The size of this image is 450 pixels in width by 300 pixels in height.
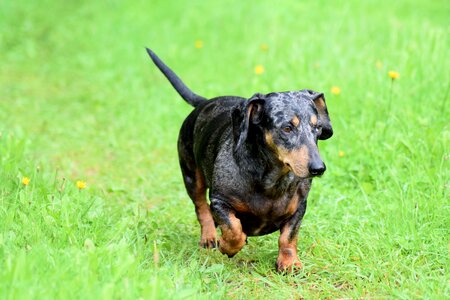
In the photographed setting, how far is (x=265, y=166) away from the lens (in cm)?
416

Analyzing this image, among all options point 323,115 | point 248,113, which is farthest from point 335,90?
point 248,113

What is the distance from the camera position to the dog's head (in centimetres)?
380

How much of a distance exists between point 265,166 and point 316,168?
0.53 metres

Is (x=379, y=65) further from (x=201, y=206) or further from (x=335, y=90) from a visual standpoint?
(x=201, y=206)

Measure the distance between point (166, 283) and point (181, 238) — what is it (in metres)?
1.38

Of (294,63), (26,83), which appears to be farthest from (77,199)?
(26,83)

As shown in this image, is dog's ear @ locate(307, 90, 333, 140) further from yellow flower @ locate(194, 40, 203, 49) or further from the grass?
yellow flower @ locate(194, 40, 203, 49)

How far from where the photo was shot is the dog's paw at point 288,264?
4.25 m

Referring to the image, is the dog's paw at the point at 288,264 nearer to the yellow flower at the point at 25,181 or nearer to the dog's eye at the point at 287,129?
the dog's eye at the point at 287,129

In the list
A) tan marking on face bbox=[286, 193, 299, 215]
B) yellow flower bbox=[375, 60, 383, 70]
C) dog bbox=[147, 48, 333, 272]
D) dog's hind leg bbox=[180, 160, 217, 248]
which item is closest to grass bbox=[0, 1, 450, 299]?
yellow flower bbox=[375, 60, 383, 70]

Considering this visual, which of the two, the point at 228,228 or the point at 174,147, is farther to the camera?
the point at 174,147

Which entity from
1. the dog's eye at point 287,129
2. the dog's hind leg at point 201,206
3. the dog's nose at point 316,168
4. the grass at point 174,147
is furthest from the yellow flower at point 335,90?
the dog's nose at point 316,168

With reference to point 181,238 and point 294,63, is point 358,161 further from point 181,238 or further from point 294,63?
point 294,63

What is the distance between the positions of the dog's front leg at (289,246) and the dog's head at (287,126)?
45 cm
